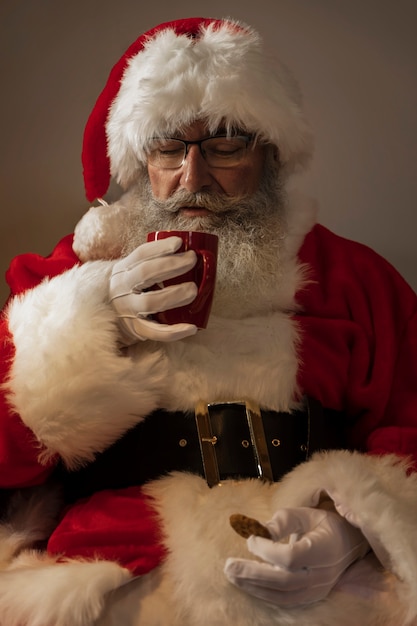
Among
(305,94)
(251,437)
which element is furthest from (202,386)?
(305,94)

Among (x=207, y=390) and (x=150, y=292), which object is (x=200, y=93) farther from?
(x=207, y=390)

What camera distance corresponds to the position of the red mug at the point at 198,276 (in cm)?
112

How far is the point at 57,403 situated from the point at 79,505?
215 millimetres

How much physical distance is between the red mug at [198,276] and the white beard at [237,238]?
0.64 feet

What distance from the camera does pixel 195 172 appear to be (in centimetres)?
133

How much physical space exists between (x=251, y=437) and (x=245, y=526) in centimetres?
26

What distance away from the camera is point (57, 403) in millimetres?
1135

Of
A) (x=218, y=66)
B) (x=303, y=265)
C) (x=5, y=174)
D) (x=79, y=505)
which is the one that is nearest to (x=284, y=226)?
(x=303, y=265)

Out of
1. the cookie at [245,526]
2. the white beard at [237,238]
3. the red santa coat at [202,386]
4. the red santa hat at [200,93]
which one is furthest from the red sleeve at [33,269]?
the cookie at [245,526]

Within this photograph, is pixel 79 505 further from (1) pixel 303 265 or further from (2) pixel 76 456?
(1) pixel 303 265

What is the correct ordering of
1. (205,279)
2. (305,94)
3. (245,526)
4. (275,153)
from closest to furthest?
(245,526) < (205,279) < (275,153) < (305,94)

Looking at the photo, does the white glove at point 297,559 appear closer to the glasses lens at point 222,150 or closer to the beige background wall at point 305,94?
the glasses lens at point 222,150

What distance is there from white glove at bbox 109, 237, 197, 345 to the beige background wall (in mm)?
678

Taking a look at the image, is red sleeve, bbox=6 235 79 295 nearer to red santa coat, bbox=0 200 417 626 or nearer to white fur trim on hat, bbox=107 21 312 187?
red santa coat, bbox=0 200 417 626
